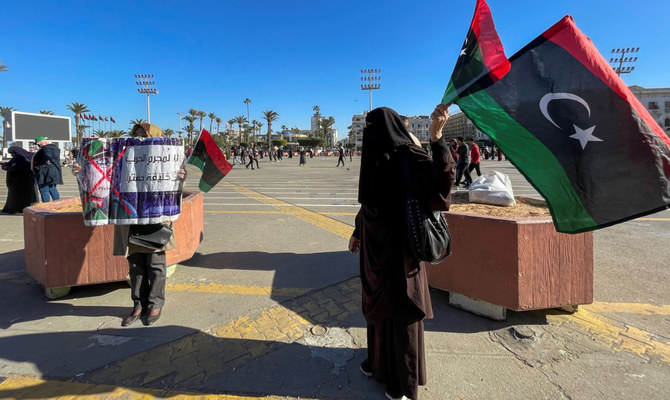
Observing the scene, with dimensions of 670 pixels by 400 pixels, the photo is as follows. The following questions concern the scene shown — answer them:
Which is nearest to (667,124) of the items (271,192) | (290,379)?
(271,192)

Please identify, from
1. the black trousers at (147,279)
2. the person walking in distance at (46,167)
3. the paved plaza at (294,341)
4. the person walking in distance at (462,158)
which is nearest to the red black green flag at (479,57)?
the paved plaza at (294,341)

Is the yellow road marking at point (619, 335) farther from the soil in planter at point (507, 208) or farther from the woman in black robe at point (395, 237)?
the woman in black robe at point (395, 237)

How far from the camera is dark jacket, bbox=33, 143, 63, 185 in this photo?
7.25 m

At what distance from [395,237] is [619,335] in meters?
2.26

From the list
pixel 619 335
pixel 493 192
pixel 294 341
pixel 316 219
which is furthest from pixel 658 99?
pixel 294 341

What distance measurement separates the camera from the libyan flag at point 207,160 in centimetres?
337

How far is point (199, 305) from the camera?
318 centimetres

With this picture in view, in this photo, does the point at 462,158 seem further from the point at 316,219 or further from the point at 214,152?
the point at 214,152

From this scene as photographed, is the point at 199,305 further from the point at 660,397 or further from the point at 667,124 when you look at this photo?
the point at 667,124

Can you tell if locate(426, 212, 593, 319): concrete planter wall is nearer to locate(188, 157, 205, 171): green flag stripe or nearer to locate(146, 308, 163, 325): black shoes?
locate(188, 157, 205, 171): green flag stripe

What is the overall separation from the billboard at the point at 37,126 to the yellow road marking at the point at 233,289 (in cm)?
5123

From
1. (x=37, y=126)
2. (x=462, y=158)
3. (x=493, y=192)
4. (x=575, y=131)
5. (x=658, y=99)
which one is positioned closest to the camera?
(x=575, y=131)

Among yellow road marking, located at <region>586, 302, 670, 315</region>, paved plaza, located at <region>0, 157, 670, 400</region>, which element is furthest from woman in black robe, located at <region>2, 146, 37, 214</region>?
yellow road marking, located at <region>586, 302, 670, 315</region>

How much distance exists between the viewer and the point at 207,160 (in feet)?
11.2
